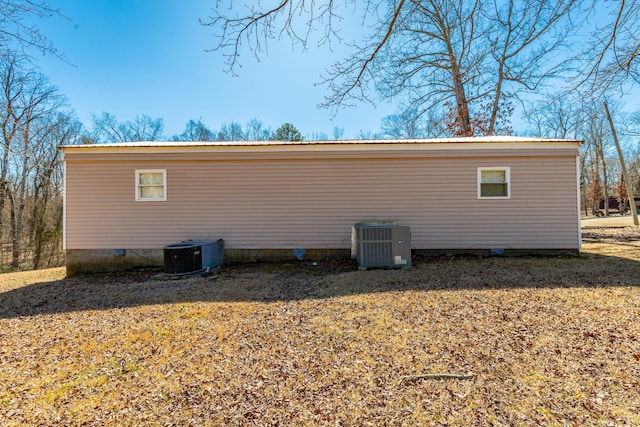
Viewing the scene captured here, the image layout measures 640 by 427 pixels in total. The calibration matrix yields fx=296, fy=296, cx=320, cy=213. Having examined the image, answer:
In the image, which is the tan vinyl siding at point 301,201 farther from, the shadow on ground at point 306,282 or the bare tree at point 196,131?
the bare tree at point 196,131

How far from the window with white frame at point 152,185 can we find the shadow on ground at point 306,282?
1.86 metres

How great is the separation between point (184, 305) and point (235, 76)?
11.3 ft

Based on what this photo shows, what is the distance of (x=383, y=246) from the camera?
6082 mm

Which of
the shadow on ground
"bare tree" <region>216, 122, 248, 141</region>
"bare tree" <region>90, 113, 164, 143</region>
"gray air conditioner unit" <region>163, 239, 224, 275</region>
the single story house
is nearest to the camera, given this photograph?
the shadow on ground

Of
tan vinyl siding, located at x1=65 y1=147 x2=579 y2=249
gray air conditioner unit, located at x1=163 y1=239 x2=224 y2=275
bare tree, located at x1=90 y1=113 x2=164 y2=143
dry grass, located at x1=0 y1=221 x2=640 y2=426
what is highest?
bare tree, located at x1=90 y1=113 x2=164 y2=143

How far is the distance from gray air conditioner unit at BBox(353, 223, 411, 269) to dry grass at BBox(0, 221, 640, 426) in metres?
1.03

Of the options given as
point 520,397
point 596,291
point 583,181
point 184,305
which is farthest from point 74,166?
point 583,181

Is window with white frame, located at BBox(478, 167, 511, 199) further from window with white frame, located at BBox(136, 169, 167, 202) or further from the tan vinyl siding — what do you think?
window with white frame, located at BBox(136, 169, 167, 202)

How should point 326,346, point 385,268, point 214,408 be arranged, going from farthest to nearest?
1. point 385,268
2. point 326,346
3. point 214,408

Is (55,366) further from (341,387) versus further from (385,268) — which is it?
(385,268)

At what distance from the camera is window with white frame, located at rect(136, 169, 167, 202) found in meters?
7.13

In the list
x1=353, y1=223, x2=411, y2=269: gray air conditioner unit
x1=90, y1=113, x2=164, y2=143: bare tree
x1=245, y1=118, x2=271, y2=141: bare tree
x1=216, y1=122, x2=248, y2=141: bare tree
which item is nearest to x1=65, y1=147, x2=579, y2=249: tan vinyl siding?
x1=353, y1=223, x2=411, y2=269: gray air conditioner unit

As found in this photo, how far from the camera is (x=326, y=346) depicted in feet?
9.32

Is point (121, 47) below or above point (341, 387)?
above
